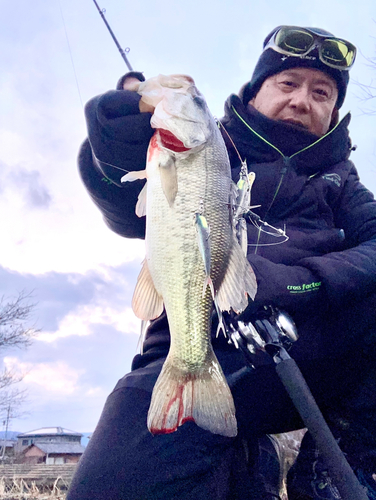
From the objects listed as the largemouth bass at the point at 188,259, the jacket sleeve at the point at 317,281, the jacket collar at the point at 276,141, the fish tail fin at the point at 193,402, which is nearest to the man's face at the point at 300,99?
the jacket collar at the point at 276,141

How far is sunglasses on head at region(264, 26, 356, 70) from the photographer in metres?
3.07

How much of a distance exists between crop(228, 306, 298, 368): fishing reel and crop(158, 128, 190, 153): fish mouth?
2.96ft

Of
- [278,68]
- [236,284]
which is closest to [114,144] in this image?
[236,284]

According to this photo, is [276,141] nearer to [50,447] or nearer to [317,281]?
[317,281]

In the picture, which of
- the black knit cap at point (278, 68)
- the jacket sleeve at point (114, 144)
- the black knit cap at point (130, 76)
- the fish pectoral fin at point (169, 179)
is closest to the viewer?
the fish pectoral fin at point (169, 179)

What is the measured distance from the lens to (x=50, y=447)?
3084 centimetres

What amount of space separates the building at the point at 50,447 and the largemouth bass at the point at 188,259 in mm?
31170

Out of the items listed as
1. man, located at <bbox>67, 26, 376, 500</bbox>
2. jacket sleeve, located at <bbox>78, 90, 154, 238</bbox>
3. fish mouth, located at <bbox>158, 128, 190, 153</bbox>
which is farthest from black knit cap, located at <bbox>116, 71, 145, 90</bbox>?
fish mouth, located at <bbox>158, 128, 190, 153</bbox>

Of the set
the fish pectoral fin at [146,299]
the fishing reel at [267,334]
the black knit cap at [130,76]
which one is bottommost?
the fishing reel at [267,334]

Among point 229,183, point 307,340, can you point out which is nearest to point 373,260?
point 307,340

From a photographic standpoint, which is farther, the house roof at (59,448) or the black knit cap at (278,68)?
the house roof at (59,448)

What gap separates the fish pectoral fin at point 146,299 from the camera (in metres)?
1.80

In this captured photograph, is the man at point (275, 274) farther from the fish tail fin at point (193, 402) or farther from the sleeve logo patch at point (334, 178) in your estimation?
the fish tail fin at point (193, 402)

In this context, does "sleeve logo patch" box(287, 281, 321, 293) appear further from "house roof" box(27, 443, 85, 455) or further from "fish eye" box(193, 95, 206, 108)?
"house roof" box(27, 443, 85, 455)
